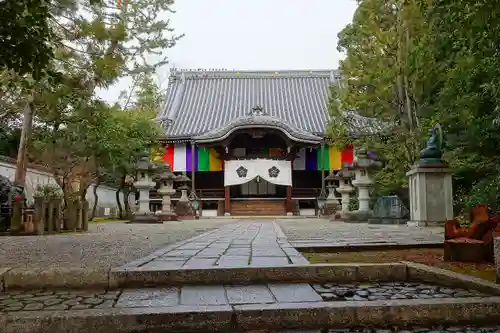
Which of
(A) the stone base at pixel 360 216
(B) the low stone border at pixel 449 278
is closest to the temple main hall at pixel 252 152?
(A) the stone base at pixel 360 216

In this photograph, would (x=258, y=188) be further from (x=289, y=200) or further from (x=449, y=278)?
(x=449, y=278)

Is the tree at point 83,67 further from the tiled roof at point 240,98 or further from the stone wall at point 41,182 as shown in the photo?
the tiled roof at point 240,98

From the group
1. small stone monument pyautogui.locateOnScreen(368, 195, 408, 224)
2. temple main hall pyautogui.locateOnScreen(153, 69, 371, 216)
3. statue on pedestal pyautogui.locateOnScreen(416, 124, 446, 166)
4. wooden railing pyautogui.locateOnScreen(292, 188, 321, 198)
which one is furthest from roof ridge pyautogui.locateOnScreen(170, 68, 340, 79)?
statue on pedestal pyautogui.locateOnScreen(416, 124, 446, 166)

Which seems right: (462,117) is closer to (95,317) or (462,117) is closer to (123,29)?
(123,29)

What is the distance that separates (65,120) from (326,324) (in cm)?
921

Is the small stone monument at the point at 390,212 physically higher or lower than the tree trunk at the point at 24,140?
lower

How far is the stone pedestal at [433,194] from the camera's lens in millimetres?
9164

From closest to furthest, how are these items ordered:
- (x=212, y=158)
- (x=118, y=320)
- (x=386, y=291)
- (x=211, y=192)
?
(x=118, y=320)
(x=386, y=291)
(x=211, y=192)
(x=212, y=158)

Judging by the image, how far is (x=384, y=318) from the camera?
8.73 feet

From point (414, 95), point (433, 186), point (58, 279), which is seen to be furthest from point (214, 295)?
point (414, 95)

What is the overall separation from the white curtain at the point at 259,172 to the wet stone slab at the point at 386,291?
22173 mm

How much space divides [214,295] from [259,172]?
22719 millimetres

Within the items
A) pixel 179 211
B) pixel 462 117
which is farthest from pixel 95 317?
pixel 179 211

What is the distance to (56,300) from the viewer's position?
2980 millimetres
